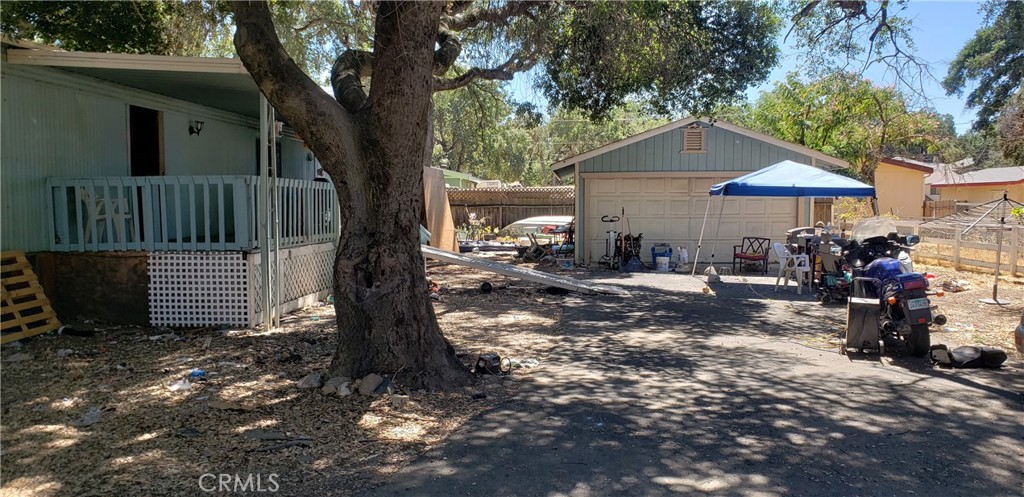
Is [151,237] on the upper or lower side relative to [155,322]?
upper

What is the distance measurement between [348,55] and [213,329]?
3510 mm

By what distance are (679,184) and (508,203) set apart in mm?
9502

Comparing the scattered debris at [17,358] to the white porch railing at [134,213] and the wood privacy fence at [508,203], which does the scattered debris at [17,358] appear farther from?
the wood privacy fence at [508,203]

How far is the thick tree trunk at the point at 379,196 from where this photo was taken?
5234 mm

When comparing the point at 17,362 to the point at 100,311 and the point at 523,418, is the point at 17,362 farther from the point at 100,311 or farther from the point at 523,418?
the point at 523,418

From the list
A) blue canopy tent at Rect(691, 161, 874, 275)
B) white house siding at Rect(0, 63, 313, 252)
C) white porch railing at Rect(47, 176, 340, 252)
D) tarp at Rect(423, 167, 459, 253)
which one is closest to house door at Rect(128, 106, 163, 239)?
white house siding at Rect(0, 63, 313, 252)

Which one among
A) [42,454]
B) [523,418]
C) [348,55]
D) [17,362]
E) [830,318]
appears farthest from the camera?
[830,318]

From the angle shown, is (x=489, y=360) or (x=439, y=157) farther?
(x=439, y=157)

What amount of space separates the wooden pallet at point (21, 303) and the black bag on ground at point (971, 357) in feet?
29.4

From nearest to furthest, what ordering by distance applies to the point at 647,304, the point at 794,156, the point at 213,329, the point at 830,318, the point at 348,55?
the point at 348,55 < the point at 213,329 < the point at 830,318 < the point at 647,304 < the point at 794,156

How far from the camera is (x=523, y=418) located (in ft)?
15.4

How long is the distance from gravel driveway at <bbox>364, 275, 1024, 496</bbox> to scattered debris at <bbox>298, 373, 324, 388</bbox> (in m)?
1.49

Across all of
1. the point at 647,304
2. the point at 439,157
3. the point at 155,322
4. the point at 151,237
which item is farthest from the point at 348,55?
the point at 439,157

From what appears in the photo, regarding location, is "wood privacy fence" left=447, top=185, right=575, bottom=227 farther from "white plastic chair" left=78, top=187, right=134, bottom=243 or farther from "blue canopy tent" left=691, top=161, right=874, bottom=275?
"white plastic chair" left=78, top=187, right=134, bottom=243
